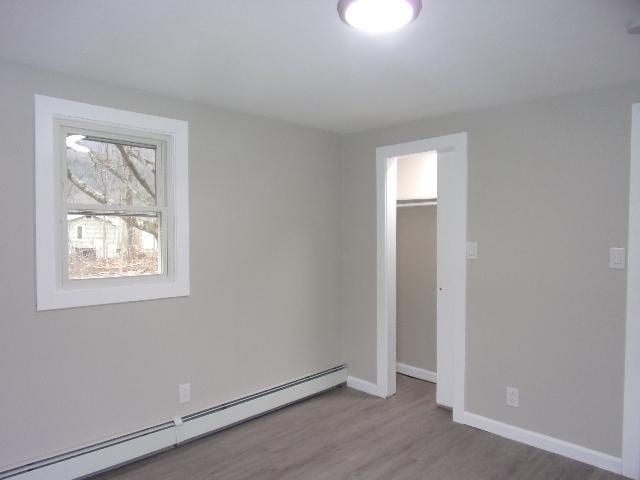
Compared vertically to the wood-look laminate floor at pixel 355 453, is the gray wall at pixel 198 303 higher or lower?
higher

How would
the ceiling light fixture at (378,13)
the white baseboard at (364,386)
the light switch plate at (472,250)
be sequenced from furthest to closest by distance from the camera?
the white baseboard at (364,386), the light switch plate at (472,250), the ceiling light fixture at (378,13)

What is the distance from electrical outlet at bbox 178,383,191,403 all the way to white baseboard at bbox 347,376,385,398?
1.58m

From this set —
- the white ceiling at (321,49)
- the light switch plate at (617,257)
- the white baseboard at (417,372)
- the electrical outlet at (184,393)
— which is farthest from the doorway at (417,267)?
the electrical outlet at (184,393)

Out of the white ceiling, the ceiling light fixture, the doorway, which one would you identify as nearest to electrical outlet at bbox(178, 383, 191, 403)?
the white ceiling

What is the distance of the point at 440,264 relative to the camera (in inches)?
138

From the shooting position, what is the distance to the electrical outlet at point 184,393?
9.60ft

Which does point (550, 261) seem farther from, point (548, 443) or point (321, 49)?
point (321, 49)

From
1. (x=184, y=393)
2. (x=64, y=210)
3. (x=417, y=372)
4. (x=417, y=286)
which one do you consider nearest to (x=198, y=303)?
(x=184, y=393)

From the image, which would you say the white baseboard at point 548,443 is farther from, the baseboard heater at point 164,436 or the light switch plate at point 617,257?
the baseboard heater at point 164,436

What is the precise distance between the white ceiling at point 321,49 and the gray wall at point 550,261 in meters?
0.21

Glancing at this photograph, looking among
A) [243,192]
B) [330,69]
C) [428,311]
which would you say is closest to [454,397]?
[428,311]

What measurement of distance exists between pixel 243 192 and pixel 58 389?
5.55ft

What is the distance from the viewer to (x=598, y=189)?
8.68ft

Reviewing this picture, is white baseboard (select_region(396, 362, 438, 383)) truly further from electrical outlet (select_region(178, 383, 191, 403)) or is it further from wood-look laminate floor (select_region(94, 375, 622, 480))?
electrical outlet (select_region(178, 383, 191, 403))
